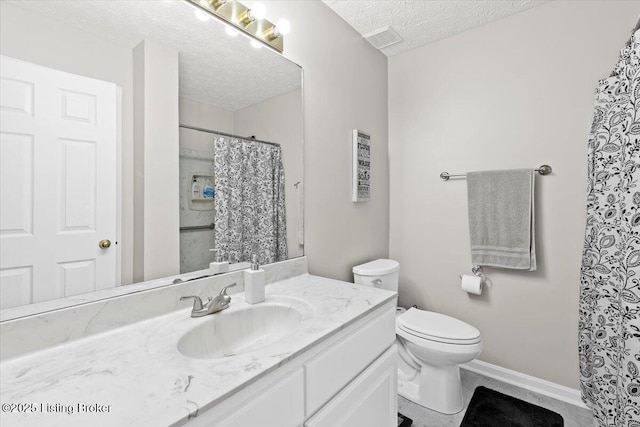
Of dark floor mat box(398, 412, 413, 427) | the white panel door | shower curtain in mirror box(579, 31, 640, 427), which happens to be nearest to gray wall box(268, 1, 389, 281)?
dark floor mat box(398, 412, 413, 427)

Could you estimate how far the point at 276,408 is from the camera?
2.34 feet

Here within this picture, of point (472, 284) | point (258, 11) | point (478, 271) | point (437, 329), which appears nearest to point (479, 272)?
point (478, 271)

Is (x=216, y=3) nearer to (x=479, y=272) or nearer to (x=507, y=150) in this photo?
(x=507, y=150)

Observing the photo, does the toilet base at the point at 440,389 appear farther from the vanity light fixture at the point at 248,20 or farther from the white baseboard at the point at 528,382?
the vanity light fixture at the point at 248,20

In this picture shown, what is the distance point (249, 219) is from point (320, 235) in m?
0.51

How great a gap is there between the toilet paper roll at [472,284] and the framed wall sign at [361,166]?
847mm

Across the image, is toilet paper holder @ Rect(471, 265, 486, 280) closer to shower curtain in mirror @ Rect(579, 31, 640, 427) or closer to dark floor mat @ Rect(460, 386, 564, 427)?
shower curtain in mirror @ Rect(579, 31, 640, 427)

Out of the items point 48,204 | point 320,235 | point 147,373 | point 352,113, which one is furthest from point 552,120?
Answer: point 48,204

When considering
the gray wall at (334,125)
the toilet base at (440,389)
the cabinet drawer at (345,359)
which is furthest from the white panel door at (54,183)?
the toilet base at (440,389)

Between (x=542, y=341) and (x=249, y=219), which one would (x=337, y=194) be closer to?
(x=249, y=219)

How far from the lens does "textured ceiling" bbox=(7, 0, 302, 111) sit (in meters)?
0.86

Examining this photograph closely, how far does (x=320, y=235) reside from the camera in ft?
5.61

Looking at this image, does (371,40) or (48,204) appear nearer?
(48,204)

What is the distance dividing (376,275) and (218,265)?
39.2 inches
